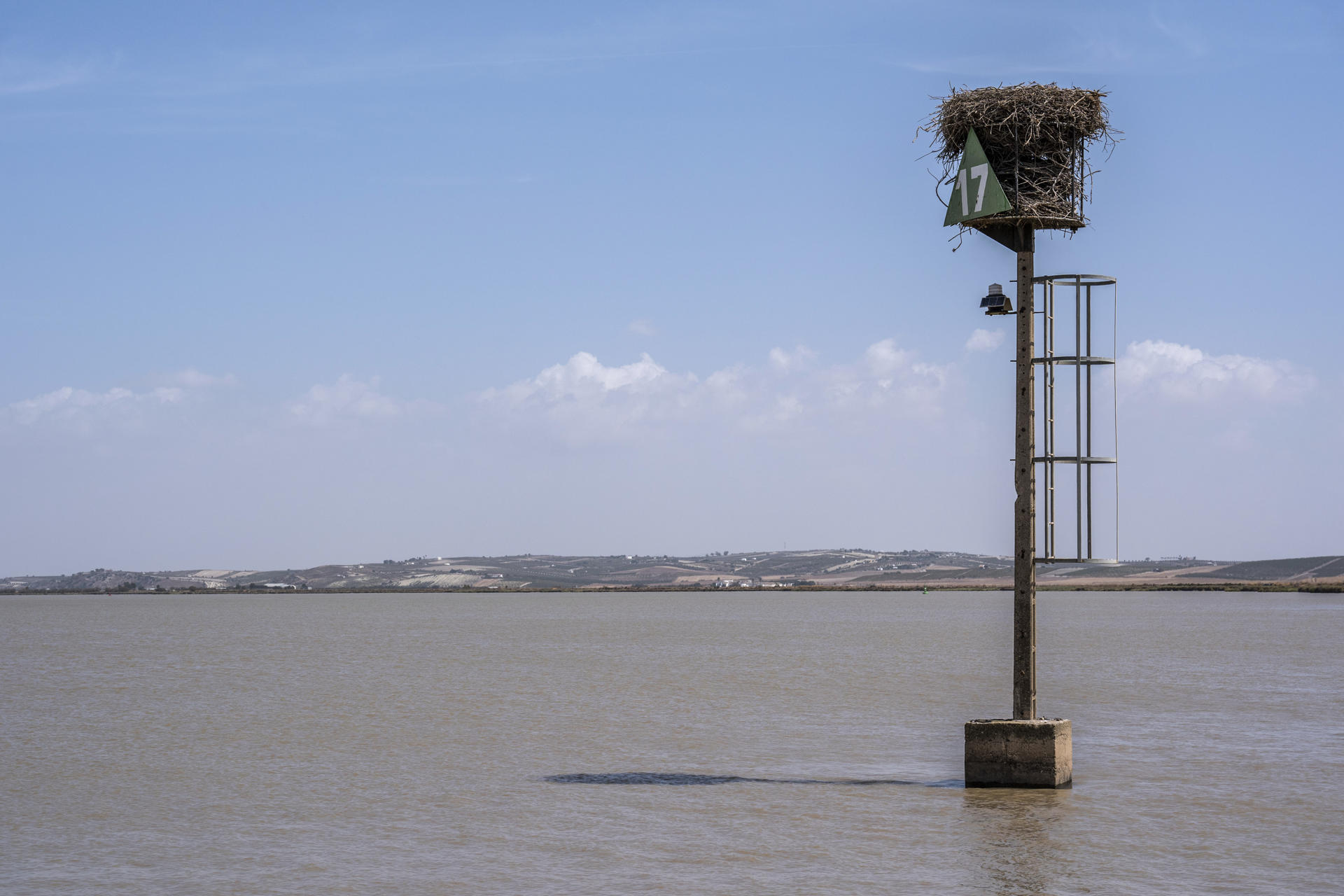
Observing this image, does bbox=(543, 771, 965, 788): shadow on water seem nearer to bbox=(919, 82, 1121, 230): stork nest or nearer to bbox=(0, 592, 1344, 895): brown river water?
bbox=(0, 592, 1344, 895): brown river water

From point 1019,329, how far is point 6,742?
16.4m

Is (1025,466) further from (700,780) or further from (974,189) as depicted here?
(700,780)

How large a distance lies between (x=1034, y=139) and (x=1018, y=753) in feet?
20.7

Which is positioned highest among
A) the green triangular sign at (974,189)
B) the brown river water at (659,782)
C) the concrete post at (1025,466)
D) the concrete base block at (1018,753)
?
the green triangular sign at (974,189)

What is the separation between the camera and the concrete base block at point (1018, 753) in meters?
14.5

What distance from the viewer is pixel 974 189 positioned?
14.8m

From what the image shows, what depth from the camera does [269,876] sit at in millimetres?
11664

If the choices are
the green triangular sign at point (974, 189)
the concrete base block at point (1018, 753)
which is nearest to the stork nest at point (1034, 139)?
the green triangular sign at point (974, 189)

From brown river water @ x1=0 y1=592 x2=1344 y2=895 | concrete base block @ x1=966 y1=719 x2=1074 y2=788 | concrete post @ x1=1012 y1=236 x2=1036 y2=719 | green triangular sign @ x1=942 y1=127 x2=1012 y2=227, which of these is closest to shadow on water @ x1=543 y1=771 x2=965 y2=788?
brown river water @ x1=0 y1=592 x2=1344 y2=895

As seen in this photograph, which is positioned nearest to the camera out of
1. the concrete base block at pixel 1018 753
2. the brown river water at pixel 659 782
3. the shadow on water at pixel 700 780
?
the brown river water at pixel 659 782

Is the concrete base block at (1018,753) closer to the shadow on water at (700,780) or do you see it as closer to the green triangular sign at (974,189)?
the shadow on water at (700,780)

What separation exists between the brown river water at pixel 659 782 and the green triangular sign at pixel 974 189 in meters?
5.99

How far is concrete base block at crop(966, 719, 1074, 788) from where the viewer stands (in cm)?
1453

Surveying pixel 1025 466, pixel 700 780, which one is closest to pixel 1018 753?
pixel 1025 466
